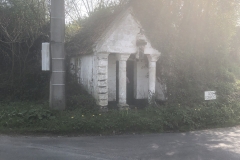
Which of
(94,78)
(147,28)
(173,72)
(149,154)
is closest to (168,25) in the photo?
(147,28)

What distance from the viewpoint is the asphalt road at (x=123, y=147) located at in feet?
23.1

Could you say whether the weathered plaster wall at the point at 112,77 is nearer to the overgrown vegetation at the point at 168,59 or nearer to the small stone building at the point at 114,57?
the small stone building at the point at 114,57

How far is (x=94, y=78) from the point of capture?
39.8ft

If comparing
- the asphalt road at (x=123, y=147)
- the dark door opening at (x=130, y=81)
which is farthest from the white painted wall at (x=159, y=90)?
the asphalt road at (x=123, y=147)

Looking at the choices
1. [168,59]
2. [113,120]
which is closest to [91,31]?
[168,59]

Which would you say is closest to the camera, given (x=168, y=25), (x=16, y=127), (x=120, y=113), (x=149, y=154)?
(x=149, y=154)

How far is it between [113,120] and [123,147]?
1972 mm

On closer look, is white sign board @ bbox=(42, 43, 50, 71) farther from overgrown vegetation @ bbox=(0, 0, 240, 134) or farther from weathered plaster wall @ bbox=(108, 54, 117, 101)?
weathered plaster wall @ bbox=(108, 54, 117, 101)

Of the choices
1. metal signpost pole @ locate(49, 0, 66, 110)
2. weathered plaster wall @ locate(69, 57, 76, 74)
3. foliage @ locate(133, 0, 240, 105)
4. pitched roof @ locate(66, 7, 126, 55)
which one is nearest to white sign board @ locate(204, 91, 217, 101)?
foliage @ locate(133, 0, 240, 105)

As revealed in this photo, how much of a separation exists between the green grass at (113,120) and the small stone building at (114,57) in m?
1.52

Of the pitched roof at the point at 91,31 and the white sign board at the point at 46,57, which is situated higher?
the pitched roof at the point at 91,31

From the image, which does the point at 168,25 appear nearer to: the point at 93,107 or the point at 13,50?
the point at 93,107

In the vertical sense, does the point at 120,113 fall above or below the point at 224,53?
below

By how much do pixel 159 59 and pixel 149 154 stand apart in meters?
6.74
